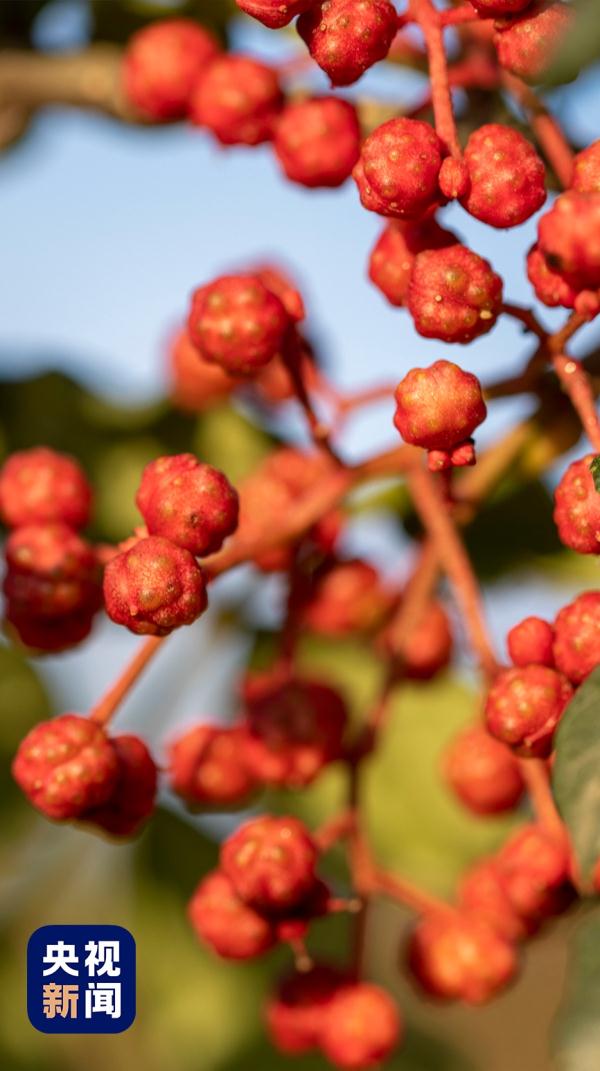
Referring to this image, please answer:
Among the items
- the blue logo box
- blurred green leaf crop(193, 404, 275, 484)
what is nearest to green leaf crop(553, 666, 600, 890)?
the blue logo box

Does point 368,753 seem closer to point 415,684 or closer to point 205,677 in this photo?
point 415,684

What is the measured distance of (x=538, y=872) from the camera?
42.8 inches

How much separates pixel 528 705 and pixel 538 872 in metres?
0.23

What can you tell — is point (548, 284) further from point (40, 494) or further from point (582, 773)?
point (40, 494)

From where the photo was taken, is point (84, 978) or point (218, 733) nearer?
point (218, 733)

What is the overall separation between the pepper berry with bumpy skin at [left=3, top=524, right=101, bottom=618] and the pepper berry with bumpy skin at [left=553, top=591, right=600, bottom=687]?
1.34 feet

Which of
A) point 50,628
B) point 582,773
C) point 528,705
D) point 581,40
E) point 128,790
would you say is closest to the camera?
point 581,40

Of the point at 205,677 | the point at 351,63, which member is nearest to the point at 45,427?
A: the point at 205,677

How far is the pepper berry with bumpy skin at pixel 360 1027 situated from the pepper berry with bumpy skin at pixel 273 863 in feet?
0.57

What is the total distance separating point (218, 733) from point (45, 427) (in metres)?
0.69

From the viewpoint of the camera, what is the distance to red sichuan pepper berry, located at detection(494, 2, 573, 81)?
0.85 meters

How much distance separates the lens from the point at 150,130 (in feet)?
5.40

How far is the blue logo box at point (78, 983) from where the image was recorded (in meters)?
1.43

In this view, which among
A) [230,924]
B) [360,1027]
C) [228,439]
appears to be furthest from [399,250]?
[228,439]
